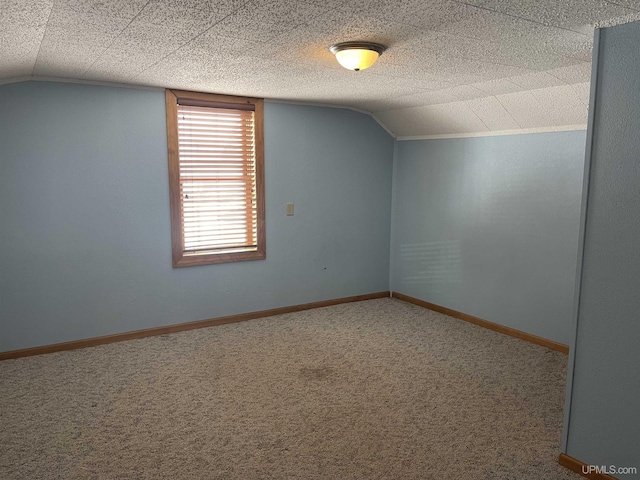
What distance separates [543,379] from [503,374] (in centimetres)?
26

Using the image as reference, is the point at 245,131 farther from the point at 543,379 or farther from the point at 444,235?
the point at 543,379

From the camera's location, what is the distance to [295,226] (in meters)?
4.79

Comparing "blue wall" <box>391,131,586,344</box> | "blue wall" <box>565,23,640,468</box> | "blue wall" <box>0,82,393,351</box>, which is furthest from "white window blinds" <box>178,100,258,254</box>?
"blue wall" <box>565,23,640,468</box>

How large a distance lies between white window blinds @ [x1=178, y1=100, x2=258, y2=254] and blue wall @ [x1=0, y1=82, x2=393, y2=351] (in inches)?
6.7

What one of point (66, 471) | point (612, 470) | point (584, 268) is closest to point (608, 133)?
point (584, 268)

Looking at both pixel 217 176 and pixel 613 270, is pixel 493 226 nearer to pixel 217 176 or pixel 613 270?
pixel 613 270

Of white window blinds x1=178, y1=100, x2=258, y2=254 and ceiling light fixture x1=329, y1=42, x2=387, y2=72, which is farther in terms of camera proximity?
white window blinds x1=178, y1=100, x2=258, y2=254

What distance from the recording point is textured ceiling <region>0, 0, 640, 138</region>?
1.92m

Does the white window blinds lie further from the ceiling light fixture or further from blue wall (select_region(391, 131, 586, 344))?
the ceiling light fixture

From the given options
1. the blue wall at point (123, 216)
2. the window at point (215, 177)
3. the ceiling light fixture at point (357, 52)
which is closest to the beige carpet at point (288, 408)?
the blue wall at point (123, 216)

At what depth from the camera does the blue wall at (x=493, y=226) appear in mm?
3807

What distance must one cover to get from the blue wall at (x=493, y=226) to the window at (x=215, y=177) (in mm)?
1654

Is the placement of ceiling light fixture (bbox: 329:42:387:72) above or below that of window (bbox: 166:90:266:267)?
above

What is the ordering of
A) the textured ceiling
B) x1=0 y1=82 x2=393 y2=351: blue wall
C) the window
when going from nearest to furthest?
the textured ceiling < x1=0 y1=82 x2=393 y2=351: blue wall < the window
